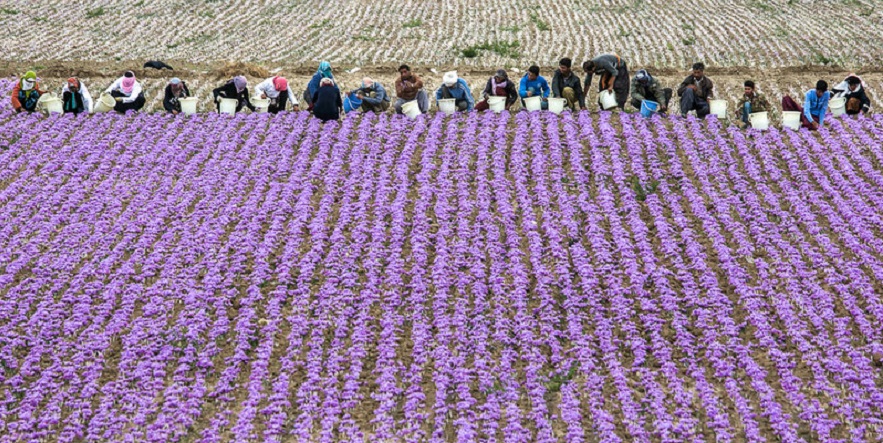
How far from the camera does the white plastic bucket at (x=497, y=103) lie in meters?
18.4

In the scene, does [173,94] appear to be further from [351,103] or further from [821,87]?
[821,87]

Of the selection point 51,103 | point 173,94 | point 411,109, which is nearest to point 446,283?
point 411,109

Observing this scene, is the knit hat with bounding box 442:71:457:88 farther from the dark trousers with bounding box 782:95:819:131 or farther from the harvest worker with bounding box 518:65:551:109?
the dark trousers with bounding box 782:95:819:131

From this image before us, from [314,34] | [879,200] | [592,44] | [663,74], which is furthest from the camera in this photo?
[314,34]

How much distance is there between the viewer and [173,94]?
19.1 meters

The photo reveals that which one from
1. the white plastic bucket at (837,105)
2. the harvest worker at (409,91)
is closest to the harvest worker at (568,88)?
the harvest worker at (409,91)

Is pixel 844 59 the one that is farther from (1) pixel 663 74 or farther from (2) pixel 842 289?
(2) pixel 842 289

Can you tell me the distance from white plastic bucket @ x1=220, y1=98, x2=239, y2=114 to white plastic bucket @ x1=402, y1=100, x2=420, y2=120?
11.9ft

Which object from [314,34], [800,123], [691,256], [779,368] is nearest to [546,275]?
[691,256]

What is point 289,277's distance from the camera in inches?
475

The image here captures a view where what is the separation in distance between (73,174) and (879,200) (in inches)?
525

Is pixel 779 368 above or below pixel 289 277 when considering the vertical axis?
below

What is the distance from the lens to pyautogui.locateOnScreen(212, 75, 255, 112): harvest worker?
1895cm

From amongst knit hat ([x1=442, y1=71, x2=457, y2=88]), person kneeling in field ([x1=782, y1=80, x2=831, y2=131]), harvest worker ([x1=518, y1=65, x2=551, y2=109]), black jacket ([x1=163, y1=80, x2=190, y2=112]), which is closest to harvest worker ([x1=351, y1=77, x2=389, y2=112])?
knit hat ([x1=442, y1=71, x2=457, y2=88])
